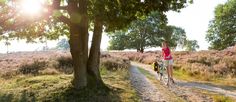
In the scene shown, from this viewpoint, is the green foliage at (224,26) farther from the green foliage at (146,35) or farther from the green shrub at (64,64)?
the green shrub at (64,64)

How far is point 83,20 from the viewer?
17391 millimetres

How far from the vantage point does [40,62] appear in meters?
32.1

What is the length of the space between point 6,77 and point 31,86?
852 cm

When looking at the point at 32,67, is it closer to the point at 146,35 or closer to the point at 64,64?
the point at 64,64

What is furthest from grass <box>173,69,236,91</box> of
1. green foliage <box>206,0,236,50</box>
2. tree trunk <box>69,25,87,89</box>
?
green foliage <box>206,0,236,50</box>

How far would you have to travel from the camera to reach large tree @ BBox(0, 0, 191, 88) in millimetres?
15461

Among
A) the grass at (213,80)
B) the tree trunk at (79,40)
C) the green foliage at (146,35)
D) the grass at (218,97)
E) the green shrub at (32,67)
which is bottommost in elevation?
the grass at (218,97)

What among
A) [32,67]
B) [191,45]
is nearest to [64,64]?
[32,67]

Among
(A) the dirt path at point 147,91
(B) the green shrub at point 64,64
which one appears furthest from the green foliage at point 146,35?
(A) the dirt path at point 147,91

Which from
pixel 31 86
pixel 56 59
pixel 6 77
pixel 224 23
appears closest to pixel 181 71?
pixel 56 59

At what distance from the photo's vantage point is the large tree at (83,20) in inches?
609

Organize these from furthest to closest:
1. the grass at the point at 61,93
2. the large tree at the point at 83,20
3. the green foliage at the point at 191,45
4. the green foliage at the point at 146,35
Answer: the green foliage at the point at 191,45
the green foliage at the point at 146,35
the grass at the point at 61,93
the large tree at the point at 83,20

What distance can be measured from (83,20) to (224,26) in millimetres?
56657

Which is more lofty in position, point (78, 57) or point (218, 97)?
point (78, 57)
